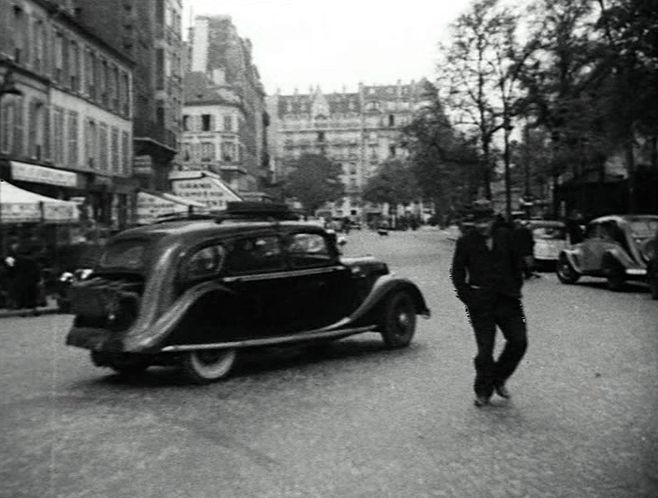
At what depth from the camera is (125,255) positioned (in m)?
9.45

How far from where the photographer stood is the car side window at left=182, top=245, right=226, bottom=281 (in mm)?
9078

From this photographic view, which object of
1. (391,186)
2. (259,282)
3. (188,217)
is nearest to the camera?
(259,282)

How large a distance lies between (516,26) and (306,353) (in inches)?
1583

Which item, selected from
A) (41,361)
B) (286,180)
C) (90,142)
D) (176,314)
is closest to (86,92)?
(90,142)

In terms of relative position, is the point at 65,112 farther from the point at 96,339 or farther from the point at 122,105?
the point at 96,339

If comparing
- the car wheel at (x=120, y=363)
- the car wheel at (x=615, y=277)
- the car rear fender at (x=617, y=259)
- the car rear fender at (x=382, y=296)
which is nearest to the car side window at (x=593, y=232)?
the car rear fender at (x=617, y=259)

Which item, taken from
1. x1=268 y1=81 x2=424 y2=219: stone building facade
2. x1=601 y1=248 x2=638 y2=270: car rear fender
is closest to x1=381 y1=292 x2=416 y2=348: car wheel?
x1=601 y1=248 x2=638 y2=270: car rear fender

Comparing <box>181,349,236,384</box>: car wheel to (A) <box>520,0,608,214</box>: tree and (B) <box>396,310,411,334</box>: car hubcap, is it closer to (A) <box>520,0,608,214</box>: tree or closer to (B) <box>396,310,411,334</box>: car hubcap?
(B) <box>396,310,411,334</box>: car hubcap

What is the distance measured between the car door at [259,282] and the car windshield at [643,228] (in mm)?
12721

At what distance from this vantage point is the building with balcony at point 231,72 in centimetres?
3125

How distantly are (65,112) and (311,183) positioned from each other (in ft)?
280

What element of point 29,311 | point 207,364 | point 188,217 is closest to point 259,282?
point 207,364

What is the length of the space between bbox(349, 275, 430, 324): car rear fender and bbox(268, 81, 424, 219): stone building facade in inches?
5772

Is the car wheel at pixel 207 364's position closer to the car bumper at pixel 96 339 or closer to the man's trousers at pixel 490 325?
the car bumper at pixel 96 339
